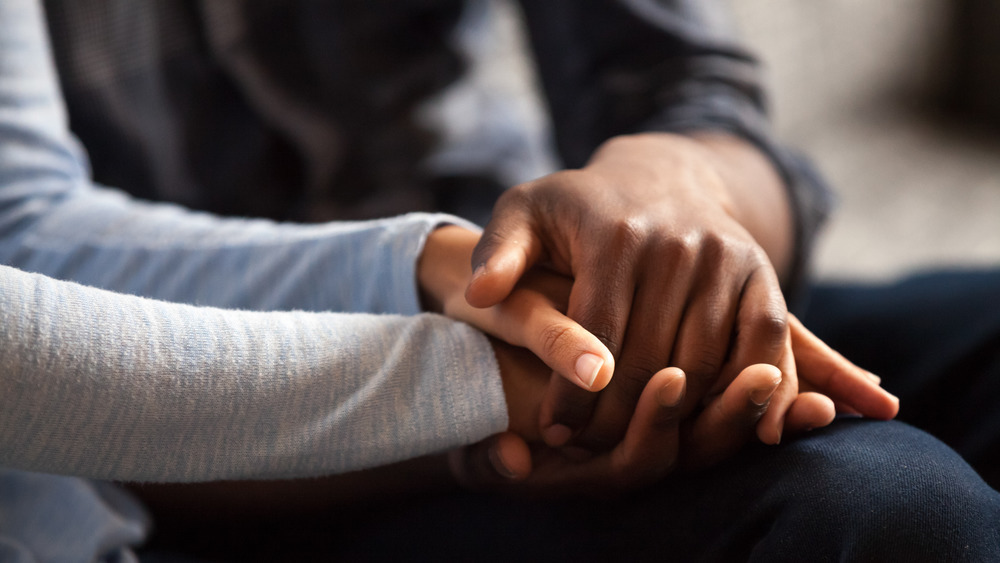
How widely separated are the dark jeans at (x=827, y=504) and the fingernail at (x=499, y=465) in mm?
46

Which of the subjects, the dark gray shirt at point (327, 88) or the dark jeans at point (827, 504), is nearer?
the dark jeans at point (827, 504)

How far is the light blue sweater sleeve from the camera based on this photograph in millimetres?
271

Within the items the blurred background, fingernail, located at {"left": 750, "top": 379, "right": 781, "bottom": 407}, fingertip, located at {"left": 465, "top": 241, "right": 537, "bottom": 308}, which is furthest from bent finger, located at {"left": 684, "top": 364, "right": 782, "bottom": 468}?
the blurred background

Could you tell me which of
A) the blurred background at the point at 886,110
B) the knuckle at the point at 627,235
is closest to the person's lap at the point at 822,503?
the knuckle at the point at 627,235

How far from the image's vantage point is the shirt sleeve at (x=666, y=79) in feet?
1.72

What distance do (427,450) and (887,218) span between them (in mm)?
866

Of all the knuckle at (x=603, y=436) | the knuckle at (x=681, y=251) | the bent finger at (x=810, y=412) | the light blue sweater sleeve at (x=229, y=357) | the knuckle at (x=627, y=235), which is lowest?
the knuckle at (x=603, y=436)

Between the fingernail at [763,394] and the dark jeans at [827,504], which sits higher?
the fingernail at [763,394]

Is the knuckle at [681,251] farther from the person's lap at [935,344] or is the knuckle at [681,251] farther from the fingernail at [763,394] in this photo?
the person's lap at [935,344]

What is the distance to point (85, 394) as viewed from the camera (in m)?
0.27

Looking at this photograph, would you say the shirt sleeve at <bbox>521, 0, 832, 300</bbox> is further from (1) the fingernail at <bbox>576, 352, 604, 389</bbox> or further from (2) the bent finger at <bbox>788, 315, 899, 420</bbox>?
(1) the fingernail at <bbox>576, 352, 604, 389</bbox>

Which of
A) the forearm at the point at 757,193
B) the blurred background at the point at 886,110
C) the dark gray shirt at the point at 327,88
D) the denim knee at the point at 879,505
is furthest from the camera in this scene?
the blurred background at the point at 886,110

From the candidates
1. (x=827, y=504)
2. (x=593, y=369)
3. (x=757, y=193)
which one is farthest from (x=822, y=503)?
(x=757, y=193)

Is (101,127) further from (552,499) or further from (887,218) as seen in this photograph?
(887,218)
